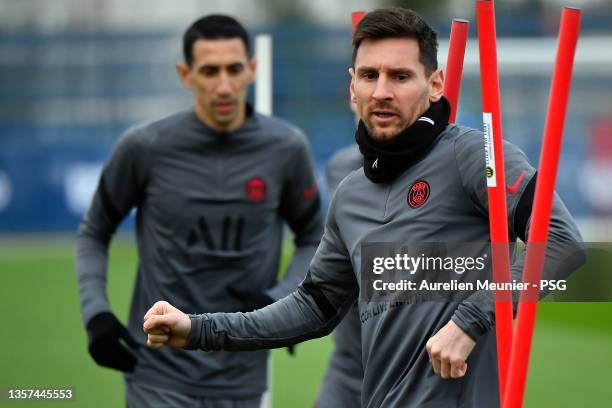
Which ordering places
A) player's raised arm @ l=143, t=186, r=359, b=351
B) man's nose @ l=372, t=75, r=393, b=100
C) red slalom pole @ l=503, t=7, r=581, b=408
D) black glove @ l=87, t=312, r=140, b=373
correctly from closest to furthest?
red slalom pole @ l=503, t=7, r=581, b=408 < man's nose @ l=372, t=75, r=393, b=100 < player's raised arm @ l=143, t=186, r=359, b=351 < black glove @ l=87, t=312, r=140, b=373

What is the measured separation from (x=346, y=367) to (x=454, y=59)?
2793mm

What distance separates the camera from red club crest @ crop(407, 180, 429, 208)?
3.34m

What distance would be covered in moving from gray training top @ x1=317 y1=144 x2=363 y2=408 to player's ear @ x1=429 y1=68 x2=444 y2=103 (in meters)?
2.42

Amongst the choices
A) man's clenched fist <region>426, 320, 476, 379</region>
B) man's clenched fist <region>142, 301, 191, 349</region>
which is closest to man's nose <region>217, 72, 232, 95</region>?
man's clenched fist <region>142, 301, 191, 349</region>

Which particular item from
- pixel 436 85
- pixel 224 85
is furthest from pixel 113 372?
pixel 436 85

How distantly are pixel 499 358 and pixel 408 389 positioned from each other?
1.18ft

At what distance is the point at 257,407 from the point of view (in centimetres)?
542

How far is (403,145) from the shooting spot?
3375mm

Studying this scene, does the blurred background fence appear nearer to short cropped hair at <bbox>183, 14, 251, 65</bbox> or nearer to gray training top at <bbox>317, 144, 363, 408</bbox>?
gray training top at <bbox>317, 144, 363, 408</bbox>

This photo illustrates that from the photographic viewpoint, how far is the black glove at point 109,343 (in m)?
5.03

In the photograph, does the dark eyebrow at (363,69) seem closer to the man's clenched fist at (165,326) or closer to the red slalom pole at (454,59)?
the red slalom pole at (454,59)

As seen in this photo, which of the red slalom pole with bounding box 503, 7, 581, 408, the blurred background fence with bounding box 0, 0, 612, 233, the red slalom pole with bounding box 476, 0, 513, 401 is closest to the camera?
the red slalom pole with bounding box 503, 7, 581, 408

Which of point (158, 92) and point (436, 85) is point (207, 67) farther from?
point (158, 92)

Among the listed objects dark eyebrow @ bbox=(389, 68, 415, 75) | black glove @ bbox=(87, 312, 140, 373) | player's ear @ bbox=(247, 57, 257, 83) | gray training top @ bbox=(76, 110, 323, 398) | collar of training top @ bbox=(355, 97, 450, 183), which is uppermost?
dark eyebrow @ bbox=(389, 68, 415, 75)
